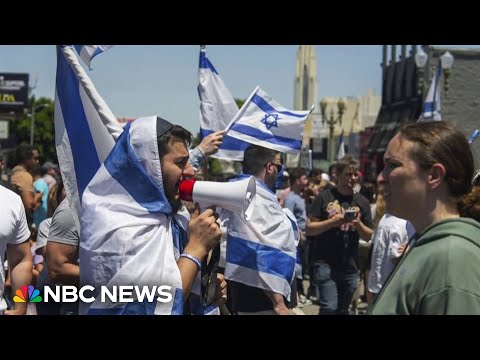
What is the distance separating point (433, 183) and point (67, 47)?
2.80 m

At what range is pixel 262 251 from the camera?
20.4 ft

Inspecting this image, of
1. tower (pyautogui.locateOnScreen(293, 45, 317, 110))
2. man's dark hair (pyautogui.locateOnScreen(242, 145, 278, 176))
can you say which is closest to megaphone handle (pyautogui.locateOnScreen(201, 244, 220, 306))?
man's dark hair (pyautogui.locateOnScreen(242, 145, 278, 176))

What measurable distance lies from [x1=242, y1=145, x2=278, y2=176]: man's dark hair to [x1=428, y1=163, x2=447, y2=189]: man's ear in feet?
12.2

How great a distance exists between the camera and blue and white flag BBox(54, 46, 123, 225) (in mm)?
4930

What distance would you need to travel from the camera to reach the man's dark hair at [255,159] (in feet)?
21.9

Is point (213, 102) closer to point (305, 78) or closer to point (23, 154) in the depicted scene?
point (23, 154)

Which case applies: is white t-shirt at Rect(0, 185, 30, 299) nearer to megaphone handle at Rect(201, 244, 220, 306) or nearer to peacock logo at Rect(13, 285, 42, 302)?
peacock logo at Rect(13, 285, 42, 302)

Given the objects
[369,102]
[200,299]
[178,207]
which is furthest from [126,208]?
[369,102]

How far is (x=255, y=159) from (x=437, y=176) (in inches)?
151

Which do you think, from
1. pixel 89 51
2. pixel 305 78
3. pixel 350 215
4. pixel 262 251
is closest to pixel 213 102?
pixel 350 215

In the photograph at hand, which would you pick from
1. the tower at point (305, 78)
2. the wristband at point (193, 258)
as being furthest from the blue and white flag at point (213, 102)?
the tower at point (305, 78)

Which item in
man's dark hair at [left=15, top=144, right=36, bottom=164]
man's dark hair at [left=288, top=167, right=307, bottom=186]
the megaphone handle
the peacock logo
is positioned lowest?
man's dark hair at [left=288, top=167, right=307, bottom=186]
